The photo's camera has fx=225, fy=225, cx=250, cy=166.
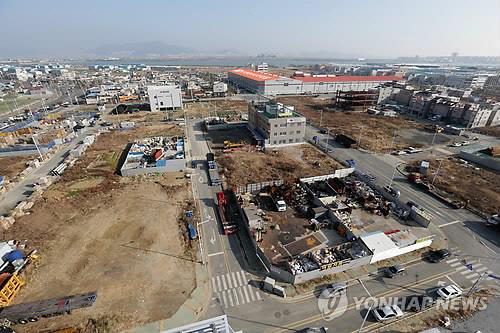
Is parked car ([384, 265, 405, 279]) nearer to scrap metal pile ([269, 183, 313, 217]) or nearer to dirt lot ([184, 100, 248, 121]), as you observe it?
scrap metal pile ([269, 183, 313, 217])

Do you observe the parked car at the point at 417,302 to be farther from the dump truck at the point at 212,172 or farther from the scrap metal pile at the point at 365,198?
the dump truck at the point at 212,172

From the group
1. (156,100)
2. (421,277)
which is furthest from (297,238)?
(156,100)

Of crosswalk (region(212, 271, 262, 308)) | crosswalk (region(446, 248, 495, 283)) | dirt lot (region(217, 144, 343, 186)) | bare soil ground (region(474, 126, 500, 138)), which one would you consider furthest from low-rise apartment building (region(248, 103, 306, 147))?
bare soil ground (region(474, 126, 500, 138))

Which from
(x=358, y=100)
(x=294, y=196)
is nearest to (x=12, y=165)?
(x=294, y=196)

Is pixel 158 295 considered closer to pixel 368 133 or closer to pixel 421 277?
pixel 421 277

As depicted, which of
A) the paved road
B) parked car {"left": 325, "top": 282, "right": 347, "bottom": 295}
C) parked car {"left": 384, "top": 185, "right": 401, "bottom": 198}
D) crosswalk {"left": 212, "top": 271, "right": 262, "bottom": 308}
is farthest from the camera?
parked car {"left": 384, "top": 185, "right": 401, "bottom": 198}

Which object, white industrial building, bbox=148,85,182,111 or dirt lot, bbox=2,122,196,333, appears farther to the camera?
white industrial building, bbox=148,85,182,111

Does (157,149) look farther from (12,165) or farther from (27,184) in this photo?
(12,165)
